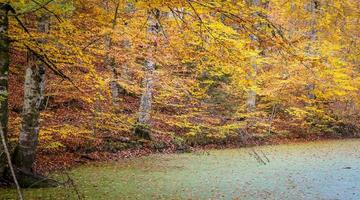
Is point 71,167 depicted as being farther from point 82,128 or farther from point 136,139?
point 136,139

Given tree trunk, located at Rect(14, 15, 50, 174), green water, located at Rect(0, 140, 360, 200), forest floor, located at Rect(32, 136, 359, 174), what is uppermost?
tree trunk, located at Rect(14, 15, 50, 174)

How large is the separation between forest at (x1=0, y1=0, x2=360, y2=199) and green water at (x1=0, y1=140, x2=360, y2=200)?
87mm

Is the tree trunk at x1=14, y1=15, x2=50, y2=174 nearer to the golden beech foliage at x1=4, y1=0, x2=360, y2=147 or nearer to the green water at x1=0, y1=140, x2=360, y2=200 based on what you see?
the golden beech foliage at x1=4, y1=0, x2=360, y2=147

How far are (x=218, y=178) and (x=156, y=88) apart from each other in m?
7.23

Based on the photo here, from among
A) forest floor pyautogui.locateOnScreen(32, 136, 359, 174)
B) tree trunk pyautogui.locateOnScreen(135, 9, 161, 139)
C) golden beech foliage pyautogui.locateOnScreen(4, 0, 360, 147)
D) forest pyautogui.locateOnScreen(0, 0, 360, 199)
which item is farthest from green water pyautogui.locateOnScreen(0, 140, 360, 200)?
golden beech foliage pyautogui.locateOnScreen(4, 0, 360, 147)

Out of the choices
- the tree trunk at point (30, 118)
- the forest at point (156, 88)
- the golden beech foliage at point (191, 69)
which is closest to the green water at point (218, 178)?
the forest at point (156, 88)

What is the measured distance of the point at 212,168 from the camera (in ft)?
32.1

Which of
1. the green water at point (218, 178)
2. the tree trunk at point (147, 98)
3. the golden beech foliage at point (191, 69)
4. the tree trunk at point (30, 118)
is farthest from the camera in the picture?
the tree trunk at point (147, 98)

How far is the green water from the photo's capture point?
6816mm

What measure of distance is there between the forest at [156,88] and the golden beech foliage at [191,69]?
47 mm

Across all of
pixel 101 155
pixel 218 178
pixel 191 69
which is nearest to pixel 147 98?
pixel 191 69

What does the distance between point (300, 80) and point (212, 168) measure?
825cm

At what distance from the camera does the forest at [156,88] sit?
484cm

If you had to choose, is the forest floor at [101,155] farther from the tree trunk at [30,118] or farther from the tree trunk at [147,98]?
the tree trunk at [30,118]
